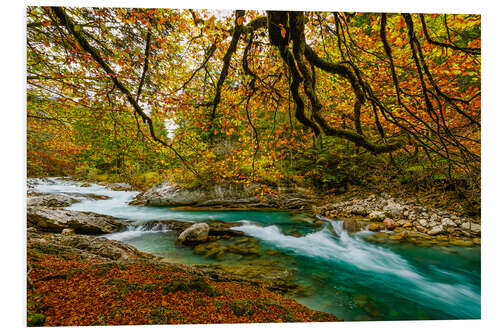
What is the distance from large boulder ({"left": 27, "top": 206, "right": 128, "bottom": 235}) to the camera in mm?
2111

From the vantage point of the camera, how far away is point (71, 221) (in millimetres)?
2574

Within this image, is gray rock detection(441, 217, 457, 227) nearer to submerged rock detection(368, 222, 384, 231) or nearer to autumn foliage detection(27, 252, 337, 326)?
submerged rock detection(368, 222, 384, 231)

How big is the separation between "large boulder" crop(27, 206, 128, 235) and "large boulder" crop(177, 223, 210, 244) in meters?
1.18

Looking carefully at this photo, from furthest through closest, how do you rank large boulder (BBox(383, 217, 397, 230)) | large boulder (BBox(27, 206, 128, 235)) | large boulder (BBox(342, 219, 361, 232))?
large boulder (BBox(342, 219, 361, 232)) → large boulder (BBox(383, 217, 397, 230)) → large boulder (BBox(27, 206, 128, 235))

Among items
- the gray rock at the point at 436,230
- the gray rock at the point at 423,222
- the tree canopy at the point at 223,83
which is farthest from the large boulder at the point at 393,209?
the tree canopy at the point at 223,83

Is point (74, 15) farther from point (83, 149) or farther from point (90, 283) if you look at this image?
point (90, 283)

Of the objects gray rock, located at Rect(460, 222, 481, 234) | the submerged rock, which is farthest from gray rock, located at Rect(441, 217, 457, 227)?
the submerged rock

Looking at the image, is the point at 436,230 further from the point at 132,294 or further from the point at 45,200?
the point at 45,200

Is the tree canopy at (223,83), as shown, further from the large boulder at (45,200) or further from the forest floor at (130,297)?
the forest floor at (130,297)

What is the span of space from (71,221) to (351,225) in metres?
4.47

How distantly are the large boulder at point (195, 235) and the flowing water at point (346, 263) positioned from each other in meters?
0.13

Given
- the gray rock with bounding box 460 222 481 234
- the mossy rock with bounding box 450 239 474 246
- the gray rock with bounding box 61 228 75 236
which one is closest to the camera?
the gray rock with bounding box 460 222 481 234

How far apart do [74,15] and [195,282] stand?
2.43 meters

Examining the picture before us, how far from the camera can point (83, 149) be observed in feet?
6.40
